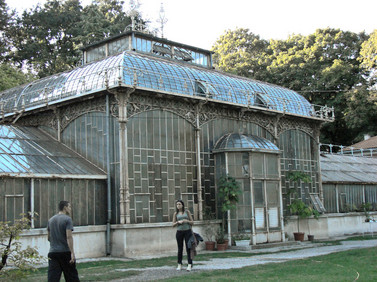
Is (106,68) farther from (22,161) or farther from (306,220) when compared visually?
(306,220)

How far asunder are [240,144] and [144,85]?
5.68 meters

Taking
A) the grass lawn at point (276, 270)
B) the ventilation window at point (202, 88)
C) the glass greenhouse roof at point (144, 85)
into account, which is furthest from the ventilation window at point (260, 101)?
the grass lawn at point (276, 270)

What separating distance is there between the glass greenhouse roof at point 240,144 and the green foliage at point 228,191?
1.49 metres

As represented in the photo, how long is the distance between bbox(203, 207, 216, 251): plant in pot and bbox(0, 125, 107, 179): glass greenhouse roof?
5.42 meters

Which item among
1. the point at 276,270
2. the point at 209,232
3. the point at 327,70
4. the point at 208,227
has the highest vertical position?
the point at 327,70

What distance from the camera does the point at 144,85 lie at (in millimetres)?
21812

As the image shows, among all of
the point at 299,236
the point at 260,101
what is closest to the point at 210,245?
the point at 299,236

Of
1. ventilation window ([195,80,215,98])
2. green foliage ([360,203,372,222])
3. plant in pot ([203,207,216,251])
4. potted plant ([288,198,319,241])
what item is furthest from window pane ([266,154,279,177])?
green foliage ([360,203,372,222])

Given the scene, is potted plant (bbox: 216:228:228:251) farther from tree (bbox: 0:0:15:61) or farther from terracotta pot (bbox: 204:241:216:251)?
tree (bbox: 0:0:15:61)

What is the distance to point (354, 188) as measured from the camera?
35.6m

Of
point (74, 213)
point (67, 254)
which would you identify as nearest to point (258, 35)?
point (74, 213)

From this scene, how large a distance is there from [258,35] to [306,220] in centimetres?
3721

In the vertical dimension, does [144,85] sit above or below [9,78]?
below

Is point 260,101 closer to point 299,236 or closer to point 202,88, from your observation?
point 202,88
